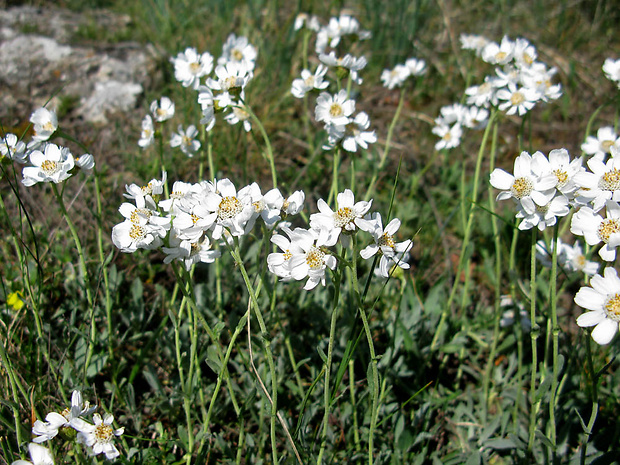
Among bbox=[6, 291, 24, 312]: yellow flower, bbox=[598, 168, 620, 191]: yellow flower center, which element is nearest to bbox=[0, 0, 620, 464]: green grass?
bbox=[6, 291, 24, 312]: yellow flower

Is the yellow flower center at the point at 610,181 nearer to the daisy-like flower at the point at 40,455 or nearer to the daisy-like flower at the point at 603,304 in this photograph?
the daisy-like flower at the point at 603,304

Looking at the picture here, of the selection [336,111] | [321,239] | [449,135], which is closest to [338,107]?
[336,111]

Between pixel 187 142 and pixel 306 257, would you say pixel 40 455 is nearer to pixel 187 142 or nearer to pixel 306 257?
pixel 306 257

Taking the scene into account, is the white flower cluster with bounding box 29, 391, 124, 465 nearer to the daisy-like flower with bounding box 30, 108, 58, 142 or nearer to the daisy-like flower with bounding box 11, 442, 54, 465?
the daisy-like flower with bounding box 11, 442, 54, 465

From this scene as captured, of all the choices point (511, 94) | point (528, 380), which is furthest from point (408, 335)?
point (511, 94)

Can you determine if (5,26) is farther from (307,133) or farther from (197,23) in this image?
(307,133)

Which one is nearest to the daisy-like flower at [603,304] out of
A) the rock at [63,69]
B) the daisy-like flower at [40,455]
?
the daisy-like flower at [40,455]

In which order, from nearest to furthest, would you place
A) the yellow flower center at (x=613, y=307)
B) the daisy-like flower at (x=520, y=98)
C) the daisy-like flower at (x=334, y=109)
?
the yellow flower center at (x=613, y=307) < the daisy-like flower at (x=334, y=109) < the daisy-like flower at (x=520, y=98)
